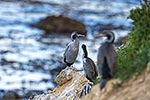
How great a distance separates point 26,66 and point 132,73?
19.2 metres

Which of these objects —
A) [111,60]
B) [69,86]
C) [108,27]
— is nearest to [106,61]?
[111,60]

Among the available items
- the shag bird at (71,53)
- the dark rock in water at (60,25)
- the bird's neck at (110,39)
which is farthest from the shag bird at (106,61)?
the dark rock in water at (60,25)

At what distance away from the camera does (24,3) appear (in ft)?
159

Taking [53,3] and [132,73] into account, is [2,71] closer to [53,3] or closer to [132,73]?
[132,73]

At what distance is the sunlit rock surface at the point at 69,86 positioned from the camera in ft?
40.0

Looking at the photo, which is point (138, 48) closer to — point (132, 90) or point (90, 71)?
point (132, 90)

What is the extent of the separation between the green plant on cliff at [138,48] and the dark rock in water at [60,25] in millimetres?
29696

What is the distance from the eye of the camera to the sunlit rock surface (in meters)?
12.2

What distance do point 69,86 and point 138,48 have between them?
4040mm

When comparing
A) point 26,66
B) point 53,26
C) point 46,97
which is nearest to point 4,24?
point 53,26

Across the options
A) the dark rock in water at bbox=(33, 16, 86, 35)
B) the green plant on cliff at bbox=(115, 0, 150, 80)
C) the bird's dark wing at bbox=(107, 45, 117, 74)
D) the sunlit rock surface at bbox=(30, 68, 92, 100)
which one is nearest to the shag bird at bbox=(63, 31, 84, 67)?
the sunlit rock surface at bbox=(30, 68, 92, 100)

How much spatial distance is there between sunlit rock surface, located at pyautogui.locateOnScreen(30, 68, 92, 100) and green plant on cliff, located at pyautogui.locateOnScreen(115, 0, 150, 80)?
2368mm

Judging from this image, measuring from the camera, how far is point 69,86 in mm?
13023

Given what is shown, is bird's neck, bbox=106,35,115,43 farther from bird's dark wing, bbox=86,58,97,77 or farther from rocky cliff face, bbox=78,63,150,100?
bird's dark wing, bbox=86,58,97,77
